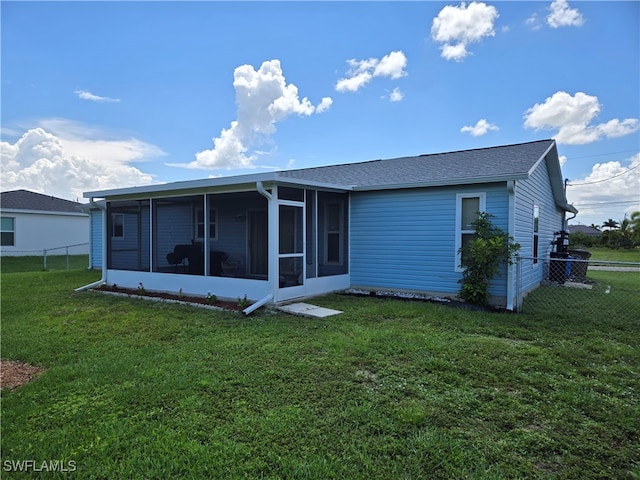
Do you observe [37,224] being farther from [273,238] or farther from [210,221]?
[273,238]

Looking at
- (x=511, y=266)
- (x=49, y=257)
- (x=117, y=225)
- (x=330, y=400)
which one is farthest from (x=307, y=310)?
(x=49, y=257)

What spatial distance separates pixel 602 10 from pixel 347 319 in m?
8.90

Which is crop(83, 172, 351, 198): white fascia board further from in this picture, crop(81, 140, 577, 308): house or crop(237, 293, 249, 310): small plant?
crop(237, 293, 249, 310): small plant

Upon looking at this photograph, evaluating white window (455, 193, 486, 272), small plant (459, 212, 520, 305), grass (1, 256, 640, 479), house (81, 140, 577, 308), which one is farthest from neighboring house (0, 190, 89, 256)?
small plant (459, 212, 520, 305)

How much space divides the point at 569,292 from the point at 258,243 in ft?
25.3

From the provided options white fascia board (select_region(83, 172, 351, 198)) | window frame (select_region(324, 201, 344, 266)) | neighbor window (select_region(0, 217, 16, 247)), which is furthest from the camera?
neighbor window (select_region(0, 217, 16, 247))

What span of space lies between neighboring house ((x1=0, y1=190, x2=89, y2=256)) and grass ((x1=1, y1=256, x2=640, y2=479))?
17217 mm

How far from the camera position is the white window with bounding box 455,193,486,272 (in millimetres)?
7617

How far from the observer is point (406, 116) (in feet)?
42.7

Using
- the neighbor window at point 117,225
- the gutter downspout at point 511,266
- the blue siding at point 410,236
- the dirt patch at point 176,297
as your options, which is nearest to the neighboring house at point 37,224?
the neighbor window at point 117,225

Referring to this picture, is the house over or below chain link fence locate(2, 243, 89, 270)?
over

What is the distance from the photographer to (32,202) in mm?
22156

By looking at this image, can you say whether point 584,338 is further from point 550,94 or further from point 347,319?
point 550,94

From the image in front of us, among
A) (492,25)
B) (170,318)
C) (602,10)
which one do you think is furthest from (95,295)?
(602,10)
